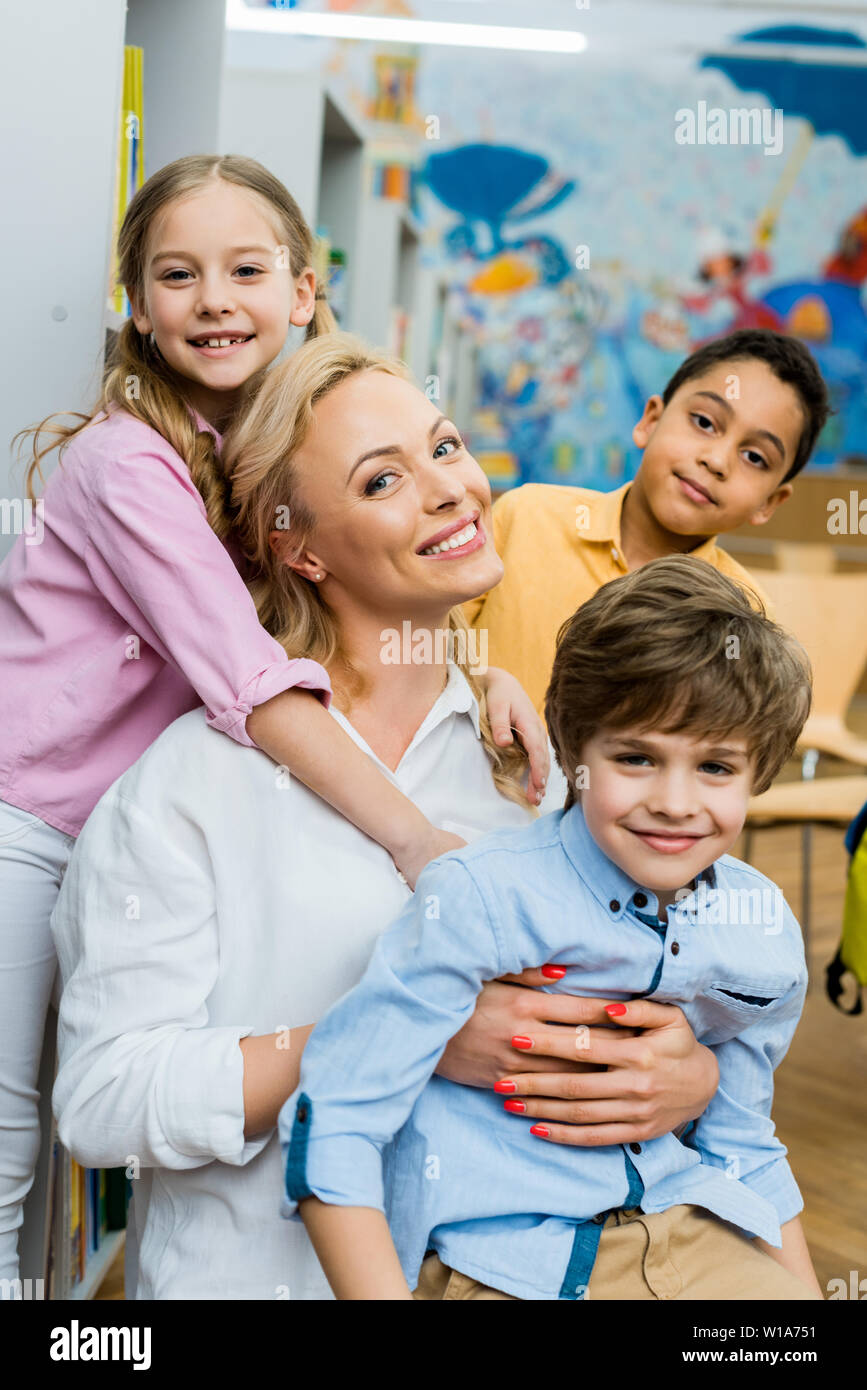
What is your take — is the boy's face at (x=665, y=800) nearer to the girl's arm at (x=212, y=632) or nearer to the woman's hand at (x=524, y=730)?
the girl's arm at (x=212, y=632)

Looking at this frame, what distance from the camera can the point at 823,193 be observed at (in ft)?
25.7

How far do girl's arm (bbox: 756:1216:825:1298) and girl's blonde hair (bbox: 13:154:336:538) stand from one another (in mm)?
931

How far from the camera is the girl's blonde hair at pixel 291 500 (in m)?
1.33

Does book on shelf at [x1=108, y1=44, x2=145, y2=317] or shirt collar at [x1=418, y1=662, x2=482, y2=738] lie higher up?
book on shelf at [x1=108, y1=44, x2=145, y2=317]

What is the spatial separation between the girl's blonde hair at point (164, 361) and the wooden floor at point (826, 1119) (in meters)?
1.40

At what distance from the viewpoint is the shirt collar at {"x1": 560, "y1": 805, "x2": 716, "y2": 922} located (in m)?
1.06

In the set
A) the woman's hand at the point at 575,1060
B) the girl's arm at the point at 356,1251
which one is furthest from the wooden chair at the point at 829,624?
the girl's arm at the point at 356,1251

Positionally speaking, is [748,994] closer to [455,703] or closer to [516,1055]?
[516,1055]

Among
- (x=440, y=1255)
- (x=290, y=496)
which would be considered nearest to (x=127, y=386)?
(x=290, y=496)

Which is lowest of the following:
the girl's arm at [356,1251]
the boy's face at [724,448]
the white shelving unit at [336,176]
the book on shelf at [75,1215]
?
the book on shelf at [75,1215]

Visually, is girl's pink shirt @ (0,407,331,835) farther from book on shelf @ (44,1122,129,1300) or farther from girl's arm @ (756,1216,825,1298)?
girl's arm @ (756,1216,825,1298)

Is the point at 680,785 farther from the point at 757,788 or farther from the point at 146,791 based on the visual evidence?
the point at 146,791

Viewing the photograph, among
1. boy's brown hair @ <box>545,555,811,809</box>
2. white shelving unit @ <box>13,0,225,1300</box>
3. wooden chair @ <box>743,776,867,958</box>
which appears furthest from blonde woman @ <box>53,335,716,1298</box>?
wooden chair @ <box>743,776,867,958</box>

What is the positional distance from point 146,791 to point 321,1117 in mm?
363
